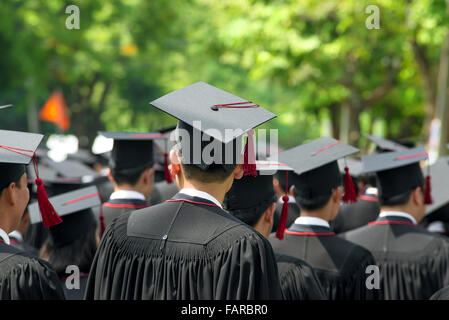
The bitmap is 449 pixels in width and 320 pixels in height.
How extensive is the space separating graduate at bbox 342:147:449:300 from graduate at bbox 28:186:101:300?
1786mm

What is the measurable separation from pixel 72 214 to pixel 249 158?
167 cm

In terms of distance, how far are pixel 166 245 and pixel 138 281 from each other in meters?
0.19

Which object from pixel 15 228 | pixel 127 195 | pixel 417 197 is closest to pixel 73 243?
pixel 127 195

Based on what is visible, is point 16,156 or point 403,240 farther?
point 403,240

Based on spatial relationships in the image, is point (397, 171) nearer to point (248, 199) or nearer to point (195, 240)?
point (248, 199)

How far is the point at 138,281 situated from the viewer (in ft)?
8.29

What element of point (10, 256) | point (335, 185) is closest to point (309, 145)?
point (335, 185)

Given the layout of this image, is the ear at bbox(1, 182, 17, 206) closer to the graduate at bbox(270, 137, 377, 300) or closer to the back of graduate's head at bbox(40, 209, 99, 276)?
the back of graduate's head at bbox(40, 209, 99, 276)

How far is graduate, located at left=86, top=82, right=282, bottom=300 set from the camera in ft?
7.84

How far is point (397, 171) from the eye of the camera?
4.50 metres

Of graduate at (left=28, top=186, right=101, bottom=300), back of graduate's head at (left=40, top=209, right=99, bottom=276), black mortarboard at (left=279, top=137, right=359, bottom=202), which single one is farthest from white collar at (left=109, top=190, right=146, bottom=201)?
black mortarboard at (left=279, top=137, right=359, bottom=202)

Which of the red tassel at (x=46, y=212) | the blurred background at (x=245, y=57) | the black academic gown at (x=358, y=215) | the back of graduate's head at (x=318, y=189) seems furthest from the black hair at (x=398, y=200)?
the blurred background at (x=245, y=57)

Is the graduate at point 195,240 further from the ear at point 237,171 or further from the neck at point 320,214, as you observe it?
the neck at point 320,214

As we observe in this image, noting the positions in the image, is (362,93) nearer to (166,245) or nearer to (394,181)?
(394,181)
